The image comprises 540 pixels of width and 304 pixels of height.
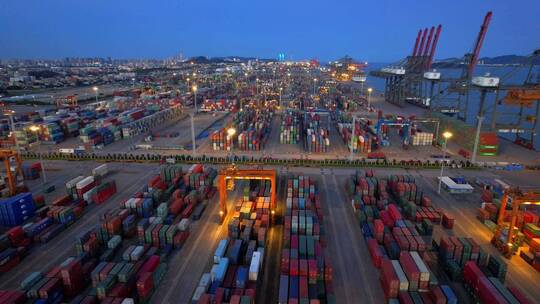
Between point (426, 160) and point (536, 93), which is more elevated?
point (536, 93)

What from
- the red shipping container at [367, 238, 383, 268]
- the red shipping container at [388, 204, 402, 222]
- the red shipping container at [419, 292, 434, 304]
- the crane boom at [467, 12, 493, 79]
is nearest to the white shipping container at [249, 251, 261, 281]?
the red shipping container at [367, 238, 383, 268]

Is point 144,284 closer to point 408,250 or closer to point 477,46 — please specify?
point 408,250

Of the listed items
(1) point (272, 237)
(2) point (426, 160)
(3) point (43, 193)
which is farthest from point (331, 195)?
(3) point (43, 193)

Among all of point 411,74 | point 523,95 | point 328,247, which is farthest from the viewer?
point 411,74

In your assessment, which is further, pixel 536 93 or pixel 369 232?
pixel 536 93

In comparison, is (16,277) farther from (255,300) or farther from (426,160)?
(426,160)

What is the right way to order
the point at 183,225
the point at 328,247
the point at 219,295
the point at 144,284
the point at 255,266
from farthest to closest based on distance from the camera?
the point at 183,225, the point at 328,247, the point at 255,266, the point at 144,284, the point at 219,295

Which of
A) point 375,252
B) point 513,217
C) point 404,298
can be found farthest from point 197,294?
point 513,217
